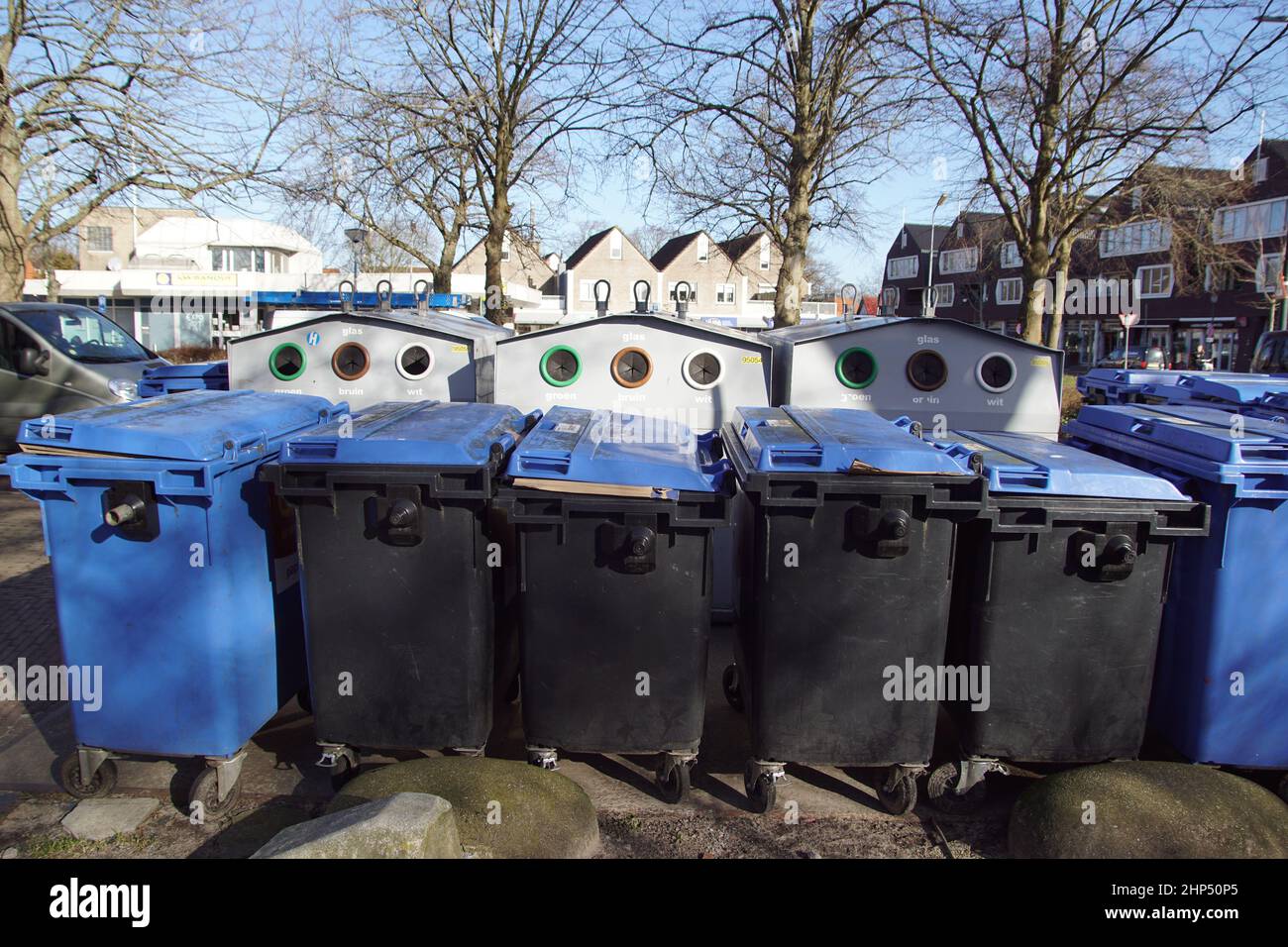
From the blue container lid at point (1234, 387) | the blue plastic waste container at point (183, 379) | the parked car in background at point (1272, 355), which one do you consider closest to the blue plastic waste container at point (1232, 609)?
the blue container lid at point (1234, 387)

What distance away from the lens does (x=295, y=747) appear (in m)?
4.12

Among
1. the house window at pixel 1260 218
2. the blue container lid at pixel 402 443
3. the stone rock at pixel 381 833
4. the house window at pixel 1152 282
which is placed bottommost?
the stone rock at pixel 381 833

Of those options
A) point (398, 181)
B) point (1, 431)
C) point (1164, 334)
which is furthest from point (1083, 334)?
point (1, 431)

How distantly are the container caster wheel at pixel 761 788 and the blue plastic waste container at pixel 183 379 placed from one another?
473cm

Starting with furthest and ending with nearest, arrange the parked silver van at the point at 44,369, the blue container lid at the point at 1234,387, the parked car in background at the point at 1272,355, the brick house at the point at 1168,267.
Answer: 1. the brick house at the point at 1168,267
2. the parked car in background at the point at 1272,355
3. the parked silver van at the point at 44,369
4. the blue container lid at the point at 1234,387

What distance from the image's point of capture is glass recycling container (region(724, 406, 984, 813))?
3.42m

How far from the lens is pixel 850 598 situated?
11.5ft

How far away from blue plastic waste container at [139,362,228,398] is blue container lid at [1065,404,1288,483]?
575 centimetres

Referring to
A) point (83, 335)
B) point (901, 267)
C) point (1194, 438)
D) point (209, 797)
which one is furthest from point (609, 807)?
point (901, 267)

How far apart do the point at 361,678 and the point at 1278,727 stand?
3781mm

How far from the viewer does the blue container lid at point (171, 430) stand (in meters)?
3.37

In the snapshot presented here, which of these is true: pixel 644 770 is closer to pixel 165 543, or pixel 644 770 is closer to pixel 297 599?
pixel 297 599

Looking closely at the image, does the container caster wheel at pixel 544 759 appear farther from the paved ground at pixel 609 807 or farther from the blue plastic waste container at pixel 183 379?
the blue plastic waste container at pixel 183 379

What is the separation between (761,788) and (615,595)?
39.9 inches
